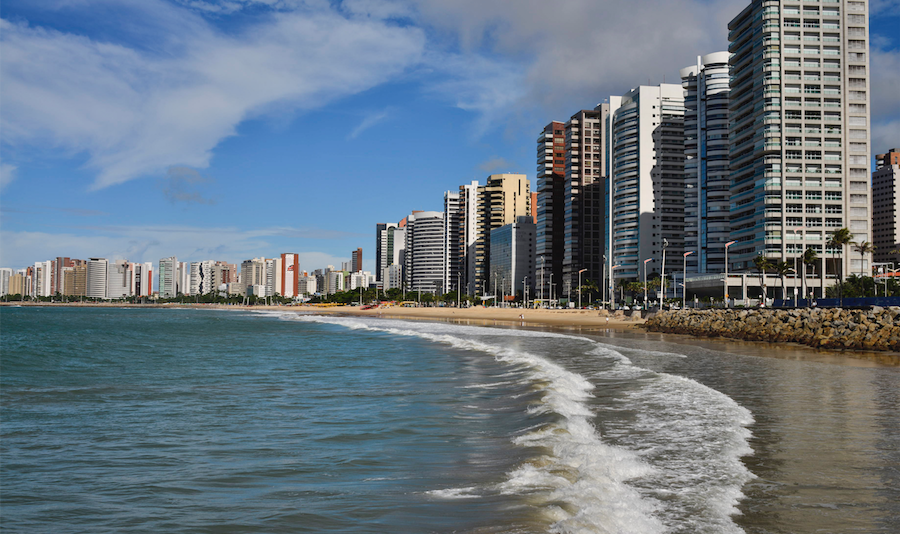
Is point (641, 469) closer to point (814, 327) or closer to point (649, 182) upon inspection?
point (814, 327)

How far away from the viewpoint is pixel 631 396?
17.4 meters

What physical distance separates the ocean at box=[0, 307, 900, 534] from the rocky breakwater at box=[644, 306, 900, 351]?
16.8 meters

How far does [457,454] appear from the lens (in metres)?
11.1

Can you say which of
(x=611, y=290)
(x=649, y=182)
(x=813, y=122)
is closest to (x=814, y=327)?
(x=813, y=122)

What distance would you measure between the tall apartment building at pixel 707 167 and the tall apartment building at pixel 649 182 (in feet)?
41.4

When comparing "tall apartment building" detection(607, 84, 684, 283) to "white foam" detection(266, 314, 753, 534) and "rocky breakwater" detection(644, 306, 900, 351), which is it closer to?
"rocky breakwater" detection(644, 306, 900, 351)

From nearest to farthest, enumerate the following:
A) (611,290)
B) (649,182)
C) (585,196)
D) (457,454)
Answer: (457,454), (611,290), (649,182), (585,196)

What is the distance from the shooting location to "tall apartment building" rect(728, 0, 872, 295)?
110 meters

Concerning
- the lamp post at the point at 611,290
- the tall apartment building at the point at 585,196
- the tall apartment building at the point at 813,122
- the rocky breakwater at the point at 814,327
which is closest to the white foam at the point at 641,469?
the rocky breakwater at the point at 814,327

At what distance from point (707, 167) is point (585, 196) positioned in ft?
180

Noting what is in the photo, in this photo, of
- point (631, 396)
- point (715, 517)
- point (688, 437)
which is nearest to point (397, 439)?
point (688, 437)


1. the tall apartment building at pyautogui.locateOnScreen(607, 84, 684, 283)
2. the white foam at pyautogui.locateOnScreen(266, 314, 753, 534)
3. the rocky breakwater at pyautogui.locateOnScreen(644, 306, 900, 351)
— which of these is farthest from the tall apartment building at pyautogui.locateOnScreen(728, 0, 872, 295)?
the white foam at pyautogui.locateOnScreen(266, 314, 753, 534)

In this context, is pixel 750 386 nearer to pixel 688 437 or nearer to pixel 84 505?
pixel 688 437

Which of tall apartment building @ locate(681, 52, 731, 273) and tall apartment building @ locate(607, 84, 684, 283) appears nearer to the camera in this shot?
tall apartment building @ locate(681, 52, 731, 273)
